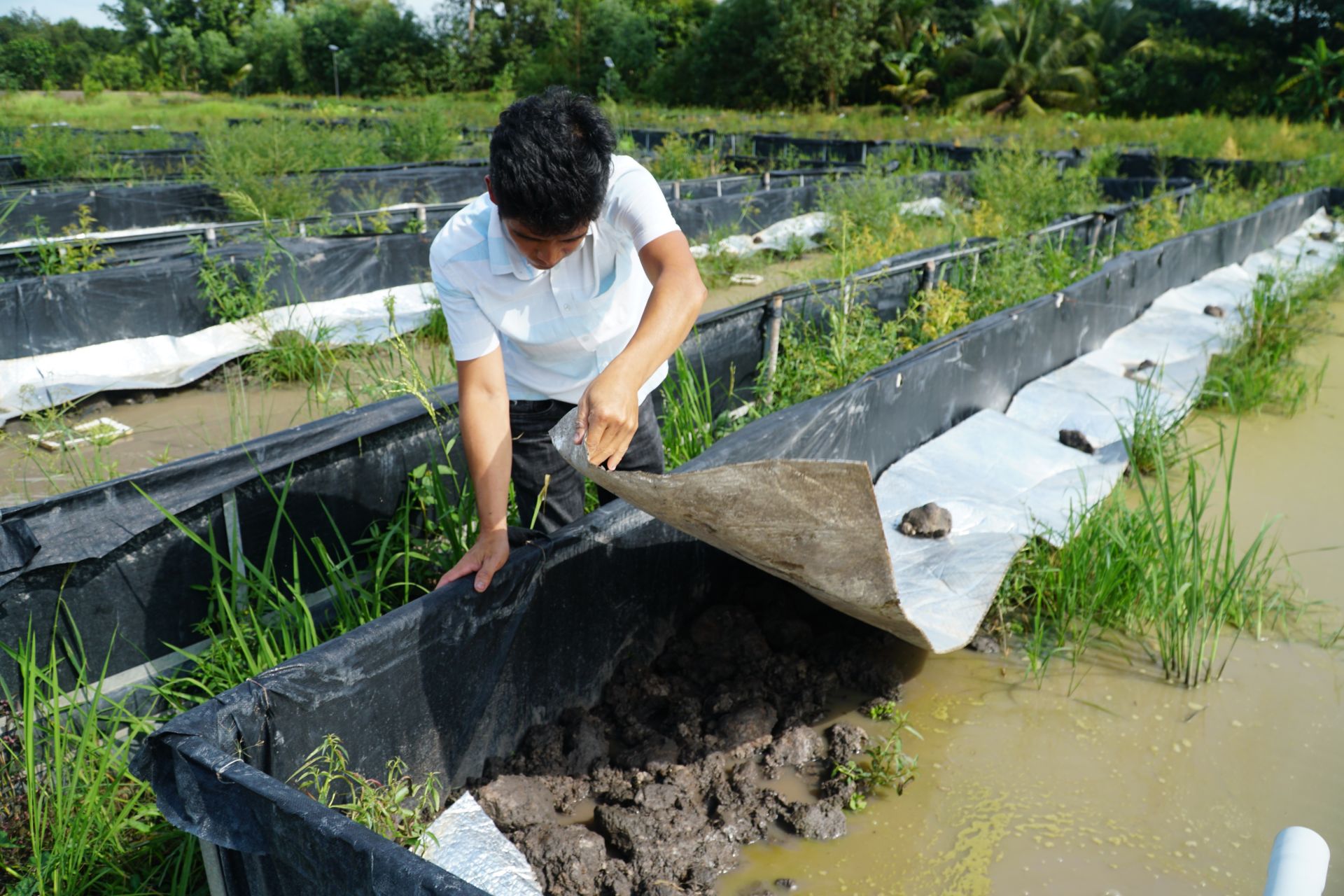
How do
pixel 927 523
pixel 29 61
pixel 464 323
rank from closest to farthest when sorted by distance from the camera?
pixel 464 323 < pixel 927 523 < pixel 29 61

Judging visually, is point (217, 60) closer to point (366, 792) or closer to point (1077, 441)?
point (1077, 441)

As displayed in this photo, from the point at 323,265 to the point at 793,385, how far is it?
358cm

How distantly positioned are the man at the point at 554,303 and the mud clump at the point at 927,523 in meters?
1.06

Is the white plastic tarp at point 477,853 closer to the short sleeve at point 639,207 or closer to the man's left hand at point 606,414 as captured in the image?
the man's left hand at point 606,414

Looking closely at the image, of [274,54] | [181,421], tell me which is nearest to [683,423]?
[181,421]

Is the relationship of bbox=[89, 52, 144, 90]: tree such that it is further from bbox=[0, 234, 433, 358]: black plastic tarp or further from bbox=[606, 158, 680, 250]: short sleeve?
bbox=[606, 158, 680, 250]: short sleeve

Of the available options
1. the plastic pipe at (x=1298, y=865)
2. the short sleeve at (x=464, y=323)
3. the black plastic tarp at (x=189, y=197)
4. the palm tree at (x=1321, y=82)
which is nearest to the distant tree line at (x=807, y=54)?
the palm tree at (x=1321, y=82)

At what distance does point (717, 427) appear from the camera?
3635 millimetres

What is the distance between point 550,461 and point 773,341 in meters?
1.88

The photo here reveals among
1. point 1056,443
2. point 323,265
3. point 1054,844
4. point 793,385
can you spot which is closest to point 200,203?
point 323,265

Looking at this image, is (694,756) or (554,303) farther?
(694,756)

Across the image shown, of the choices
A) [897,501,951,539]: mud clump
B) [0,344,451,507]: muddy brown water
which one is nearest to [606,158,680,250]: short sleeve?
[897,501,951,539]: mud clump

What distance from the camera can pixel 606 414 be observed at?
56.8 inches

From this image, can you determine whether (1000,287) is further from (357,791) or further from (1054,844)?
(357,791)
